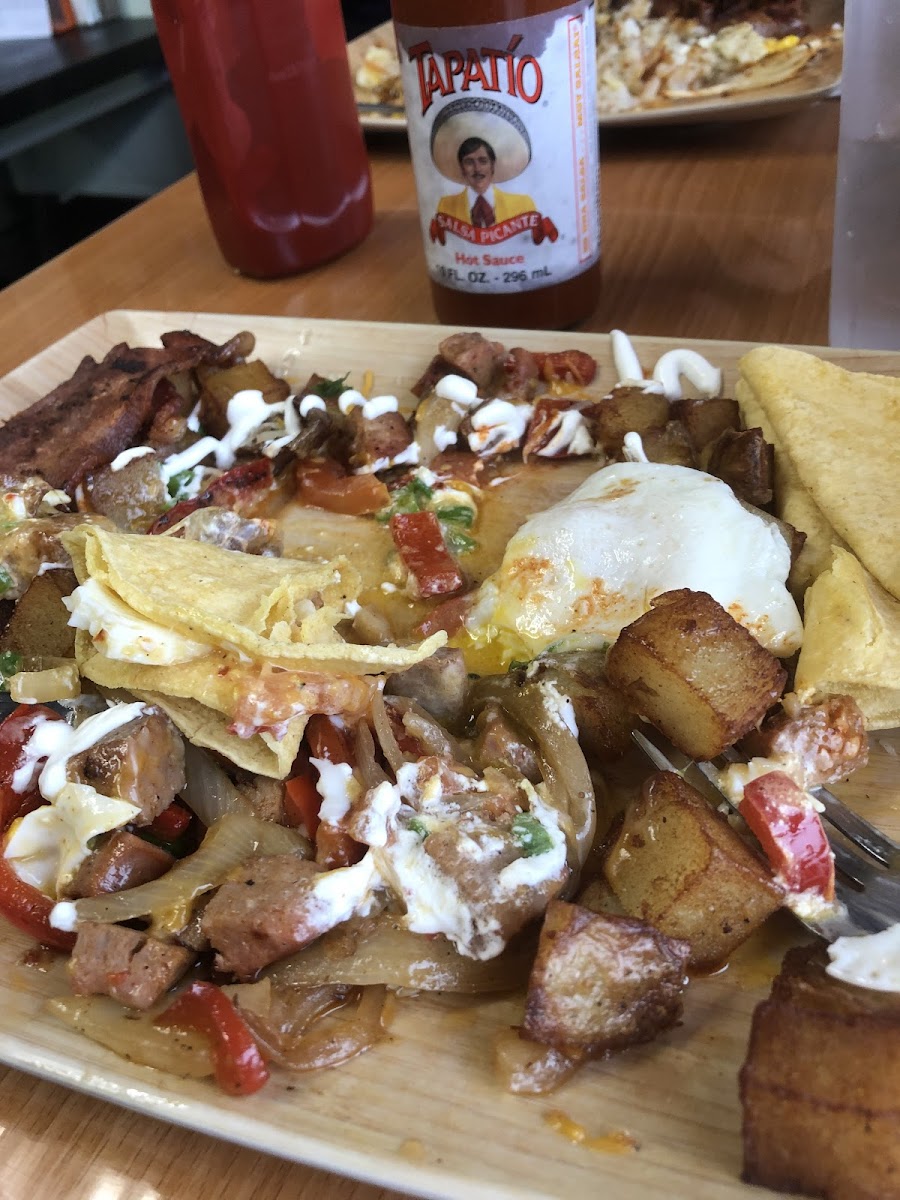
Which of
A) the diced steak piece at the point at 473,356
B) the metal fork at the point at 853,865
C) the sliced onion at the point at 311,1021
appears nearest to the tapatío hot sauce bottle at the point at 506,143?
the diced steak piece at the point at 473,356

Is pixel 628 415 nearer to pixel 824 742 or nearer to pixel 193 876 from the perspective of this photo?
pixel 824 742

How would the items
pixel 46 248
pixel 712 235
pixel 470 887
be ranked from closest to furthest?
pixel 470 887, pixel 712 235, pixel 46 248

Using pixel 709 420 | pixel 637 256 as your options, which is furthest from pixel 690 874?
pixel 637 256

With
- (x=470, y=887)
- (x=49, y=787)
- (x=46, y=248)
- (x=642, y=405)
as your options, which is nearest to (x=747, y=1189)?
(x=470, y=887)

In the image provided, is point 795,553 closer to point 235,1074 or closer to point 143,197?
point 235,1074

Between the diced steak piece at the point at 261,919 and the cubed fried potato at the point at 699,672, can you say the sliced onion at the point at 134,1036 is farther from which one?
the cubed fried potato at the point at 699,672

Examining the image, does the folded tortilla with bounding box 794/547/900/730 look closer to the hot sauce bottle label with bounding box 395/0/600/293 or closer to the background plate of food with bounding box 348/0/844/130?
the hot sauce bottle label with bounding box 395/0/600/293
